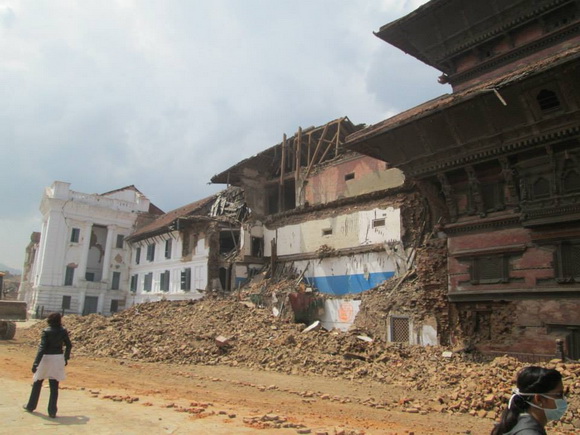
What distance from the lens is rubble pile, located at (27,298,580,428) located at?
960 centimetres

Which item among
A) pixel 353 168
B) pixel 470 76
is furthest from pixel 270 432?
pixel 353 168

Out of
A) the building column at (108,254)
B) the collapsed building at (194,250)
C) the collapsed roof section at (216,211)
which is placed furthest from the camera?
the building column at (108,254)

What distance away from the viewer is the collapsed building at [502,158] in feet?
40.7

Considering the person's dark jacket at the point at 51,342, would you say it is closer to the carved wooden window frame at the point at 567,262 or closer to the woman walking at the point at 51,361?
the woman walking at the point at 51,361

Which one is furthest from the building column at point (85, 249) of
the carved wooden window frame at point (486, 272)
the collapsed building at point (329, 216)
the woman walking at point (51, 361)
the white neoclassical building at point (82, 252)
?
the woman walking at point (51, 361)

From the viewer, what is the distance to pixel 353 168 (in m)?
24.4

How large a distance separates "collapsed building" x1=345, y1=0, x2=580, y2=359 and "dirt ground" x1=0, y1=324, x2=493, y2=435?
491cm

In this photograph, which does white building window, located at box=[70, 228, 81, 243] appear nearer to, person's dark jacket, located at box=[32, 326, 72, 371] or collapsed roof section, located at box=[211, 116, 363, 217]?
collapsed roof section, located at box=[211, 116, 363, 217]

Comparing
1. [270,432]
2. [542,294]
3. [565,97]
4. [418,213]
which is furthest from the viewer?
[418,213]

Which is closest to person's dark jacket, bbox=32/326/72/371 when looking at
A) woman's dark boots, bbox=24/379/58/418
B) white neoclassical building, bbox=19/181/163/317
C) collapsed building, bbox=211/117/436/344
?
woman's dark boots, bbox=24/379/58/418

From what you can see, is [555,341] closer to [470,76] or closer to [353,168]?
[470,76]

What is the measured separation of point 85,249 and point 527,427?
47.7 meters

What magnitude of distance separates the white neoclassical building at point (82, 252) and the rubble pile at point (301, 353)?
19173mm

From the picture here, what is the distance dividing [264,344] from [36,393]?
412 inches
